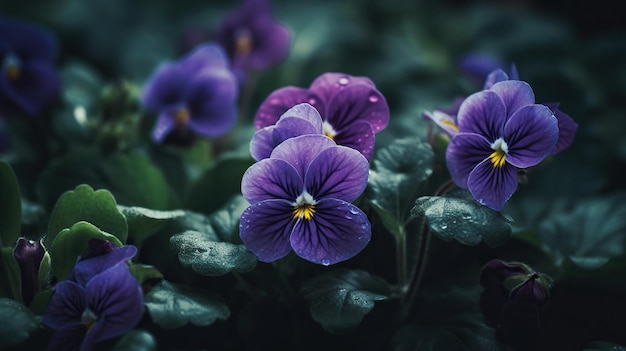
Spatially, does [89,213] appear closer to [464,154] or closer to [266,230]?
[266,230]

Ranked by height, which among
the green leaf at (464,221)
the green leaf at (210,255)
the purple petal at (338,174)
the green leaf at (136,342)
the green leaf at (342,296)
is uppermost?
the purple petal at (338,174)

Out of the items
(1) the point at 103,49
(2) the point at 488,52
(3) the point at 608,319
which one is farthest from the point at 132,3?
(3) the point at 608,319

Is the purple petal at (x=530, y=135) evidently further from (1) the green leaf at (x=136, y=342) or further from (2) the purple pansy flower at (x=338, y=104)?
(1) the green leaf at (x=136, y=342)

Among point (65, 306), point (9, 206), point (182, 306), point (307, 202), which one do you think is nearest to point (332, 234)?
point (307, 202)

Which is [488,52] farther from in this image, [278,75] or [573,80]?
[278,75]

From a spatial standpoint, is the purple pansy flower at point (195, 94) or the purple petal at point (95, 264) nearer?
the purple petal at point (95, 264)

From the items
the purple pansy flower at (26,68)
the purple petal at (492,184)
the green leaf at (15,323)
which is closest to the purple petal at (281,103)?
the purple petal at (492,184)

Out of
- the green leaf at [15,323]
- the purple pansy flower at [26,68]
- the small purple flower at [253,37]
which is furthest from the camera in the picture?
the small purple flower at [253,37]

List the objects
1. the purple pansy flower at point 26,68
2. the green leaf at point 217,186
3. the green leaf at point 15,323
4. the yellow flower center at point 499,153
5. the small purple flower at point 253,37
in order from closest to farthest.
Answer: the green leaf at point 15,323
the yellow flower center at point 499,153
the green leaf at point 217,186
the purple pansy flower at point 26,68
the small purple flower at point 253,37
